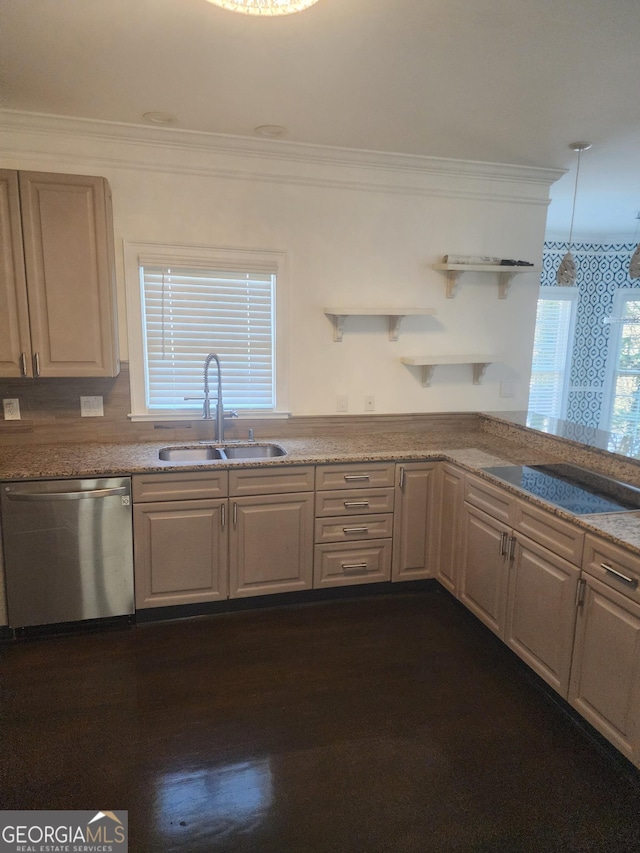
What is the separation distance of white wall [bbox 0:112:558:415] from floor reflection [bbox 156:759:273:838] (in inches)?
82.7

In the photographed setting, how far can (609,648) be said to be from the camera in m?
1.98

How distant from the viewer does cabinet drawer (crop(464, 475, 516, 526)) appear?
8.56 ft

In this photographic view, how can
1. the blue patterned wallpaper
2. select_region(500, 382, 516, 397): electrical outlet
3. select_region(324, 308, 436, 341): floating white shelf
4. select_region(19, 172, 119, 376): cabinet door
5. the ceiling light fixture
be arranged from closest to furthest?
the ceiling light fixture → select_region(19, 172, 119, 376): cabinet door → select_region(324, 308, 436, 341): floating white shelf → select_region(500, 382, 516, 397): electrical outlet → the blue patterned wallpaper

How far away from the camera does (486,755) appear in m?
2.08

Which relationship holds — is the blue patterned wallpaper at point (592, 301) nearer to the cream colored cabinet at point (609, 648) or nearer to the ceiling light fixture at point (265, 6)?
the cream colored cabinet at point (609, 648)

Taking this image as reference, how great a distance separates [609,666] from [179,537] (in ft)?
6.72

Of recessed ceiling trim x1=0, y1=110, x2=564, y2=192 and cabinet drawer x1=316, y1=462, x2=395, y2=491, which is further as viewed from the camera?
cabinet drawer x1=316, y1=462, x2=395, y2=491

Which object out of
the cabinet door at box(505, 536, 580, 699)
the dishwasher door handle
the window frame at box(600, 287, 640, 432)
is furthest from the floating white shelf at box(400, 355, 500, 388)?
the window frame at box(600, 287, 640, 432)

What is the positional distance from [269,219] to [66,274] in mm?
1239

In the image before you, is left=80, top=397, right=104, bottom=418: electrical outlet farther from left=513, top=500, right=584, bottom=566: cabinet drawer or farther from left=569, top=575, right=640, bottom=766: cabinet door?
left=569, top=575, right=640, bottom=766: cabinet door

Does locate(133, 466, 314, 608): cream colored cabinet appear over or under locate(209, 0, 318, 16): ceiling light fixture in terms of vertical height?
under

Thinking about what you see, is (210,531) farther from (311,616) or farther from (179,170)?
(179,170)

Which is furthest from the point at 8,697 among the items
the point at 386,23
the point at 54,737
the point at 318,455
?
the point at 386,23

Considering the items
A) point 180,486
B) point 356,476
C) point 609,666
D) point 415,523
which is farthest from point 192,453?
point 609,666
